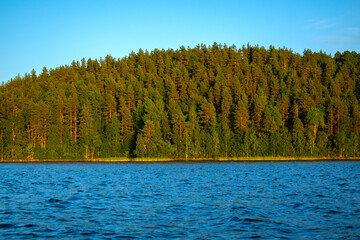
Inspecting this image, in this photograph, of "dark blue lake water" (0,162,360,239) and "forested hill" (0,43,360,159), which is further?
"forested hill" (0,43,360,159)

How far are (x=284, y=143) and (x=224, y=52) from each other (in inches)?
3779

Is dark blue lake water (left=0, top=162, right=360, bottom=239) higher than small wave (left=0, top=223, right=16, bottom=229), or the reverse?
small wave (left=0, top=223, right=16, bottom=229)

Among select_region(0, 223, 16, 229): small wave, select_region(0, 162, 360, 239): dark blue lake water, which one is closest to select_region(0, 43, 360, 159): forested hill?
select_region(0, 162, 360, 239): dark blue lake water

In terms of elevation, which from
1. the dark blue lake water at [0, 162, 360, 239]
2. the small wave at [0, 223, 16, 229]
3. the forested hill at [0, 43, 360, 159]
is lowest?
the dark blue lake water at [0, 162, 360, 239]

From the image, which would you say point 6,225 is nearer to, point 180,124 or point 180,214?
point 180,214

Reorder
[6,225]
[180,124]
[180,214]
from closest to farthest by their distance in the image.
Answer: [6,225], [180,214], [180,124]

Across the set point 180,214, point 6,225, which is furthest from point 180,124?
point 6,225

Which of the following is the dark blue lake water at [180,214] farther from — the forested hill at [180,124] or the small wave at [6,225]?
the forested hill at [180,124]

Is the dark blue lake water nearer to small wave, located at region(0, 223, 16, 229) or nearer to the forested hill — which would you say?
small wave, located at region(0, 223, 16, 229)

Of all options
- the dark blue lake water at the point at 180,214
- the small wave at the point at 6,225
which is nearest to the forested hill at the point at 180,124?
the dark blue lake water at the point at 180,214

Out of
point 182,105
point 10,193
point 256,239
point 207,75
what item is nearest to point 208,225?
point 256,239

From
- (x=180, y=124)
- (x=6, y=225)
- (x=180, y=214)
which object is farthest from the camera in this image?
(x=180, y=124)

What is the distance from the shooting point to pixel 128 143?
116438mm

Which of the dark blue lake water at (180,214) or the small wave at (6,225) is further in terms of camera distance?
the small wave at (6,225)
